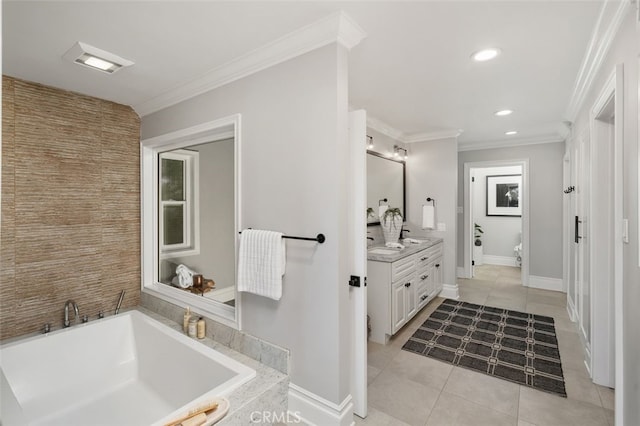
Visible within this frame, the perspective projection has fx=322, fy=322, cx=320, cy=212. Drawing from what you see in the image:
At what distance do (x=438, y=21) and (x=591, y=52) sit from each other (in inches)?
46.2

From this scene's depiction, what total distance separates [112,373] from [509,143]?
18.5 feet

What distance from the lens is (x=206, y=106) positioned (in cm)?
253

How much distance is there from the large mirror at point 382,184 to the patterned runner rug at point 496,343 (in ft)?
4.57

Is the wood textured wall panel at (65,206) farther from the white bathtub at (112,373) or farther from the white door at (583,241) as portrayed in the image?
the white door at (583,241)

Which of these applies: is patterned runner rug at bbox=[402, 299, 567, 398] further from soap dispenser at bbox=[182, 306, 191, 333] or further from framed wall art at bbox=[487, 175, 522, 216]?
framed wall art at bbox=[487, 175, 522, 216]

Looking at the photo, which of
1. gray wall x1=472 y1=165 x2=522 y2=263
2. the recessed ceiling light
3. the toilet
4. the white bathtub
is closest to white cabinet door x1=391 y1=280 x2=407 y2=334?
the white bathtub

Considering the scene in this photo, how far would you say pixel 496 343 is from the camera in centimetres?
304

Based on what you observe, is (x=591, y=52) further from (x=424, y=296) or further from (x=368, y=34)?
(x=424, y=296)

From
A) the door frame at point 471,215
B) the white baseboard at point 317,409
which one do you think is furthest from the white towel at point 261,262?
the door frame at point 471,215

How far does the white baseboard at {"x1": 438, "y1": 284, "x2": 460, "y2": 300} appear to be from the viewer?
4361 mm

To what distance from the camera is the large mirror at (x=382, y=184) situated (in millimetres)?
3844

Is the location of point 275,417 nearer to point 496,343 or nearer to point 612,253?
point 496,343

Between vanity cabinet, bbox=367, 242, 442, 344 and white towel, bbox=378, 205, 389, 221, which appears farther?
white towel, bbox=378, 205, 389, 221

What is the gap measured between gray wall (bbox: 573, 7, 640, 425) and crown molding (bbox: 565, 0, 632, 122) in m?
0.06
